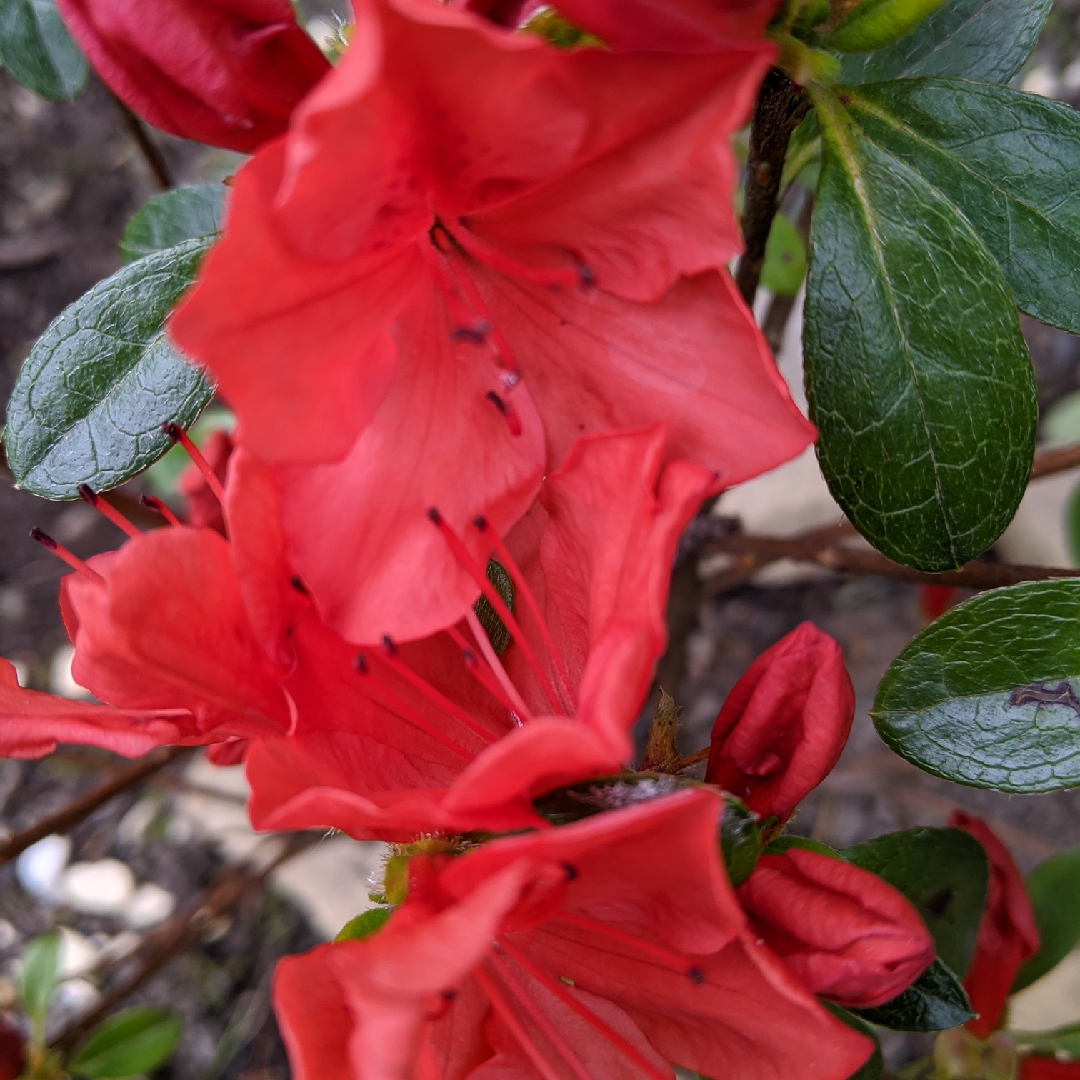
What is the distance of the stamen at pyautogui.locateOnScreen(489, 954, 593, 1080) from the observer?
707 millimetres

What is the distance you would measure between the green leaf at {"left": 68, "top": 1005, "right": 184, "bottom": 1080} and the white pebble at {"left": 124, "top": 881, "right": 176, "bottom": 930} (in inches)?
23.5

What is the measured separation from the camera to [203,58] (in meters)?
0.58

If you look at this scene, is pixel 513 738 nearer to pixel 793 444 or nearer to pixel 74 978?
pixel 793 444

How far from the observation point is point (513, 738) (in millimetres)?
483

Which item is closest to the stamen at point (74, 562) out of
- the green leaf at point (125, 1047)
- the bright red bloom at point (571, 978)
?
the bright red bloom at point (571, 978)

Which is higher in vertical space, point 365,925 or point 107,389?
point 107,389

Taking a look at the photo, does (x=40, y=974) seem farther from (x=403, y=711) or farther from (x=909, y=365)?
(x=909, y=365)

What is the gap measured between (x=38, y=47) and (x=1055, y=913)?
1.47 metres

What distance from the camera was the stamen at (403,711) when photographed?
0.72 m

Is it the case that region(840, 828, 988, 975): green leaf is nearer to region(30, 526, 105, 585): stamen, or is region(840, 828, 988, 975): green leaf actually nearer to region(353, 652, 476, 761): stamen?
region(353, 652, 476, 761): stamen

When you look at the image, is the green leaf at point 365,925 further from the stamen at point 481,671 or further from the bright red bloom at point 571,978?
the stamen at point 481,671

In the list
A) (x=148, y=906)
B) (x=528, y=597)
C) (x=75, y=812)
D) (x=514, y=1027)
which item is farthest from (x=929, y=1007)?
(x=148, y=906)

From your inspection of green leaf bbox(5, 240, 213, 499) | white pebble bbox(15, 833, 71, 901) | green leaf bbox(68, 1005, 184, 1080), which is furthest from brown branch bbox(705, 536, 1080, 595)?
white pebble bbox(15, 833, 71, 901)

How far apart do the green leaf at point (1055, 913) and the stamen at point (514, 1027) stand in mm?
823
